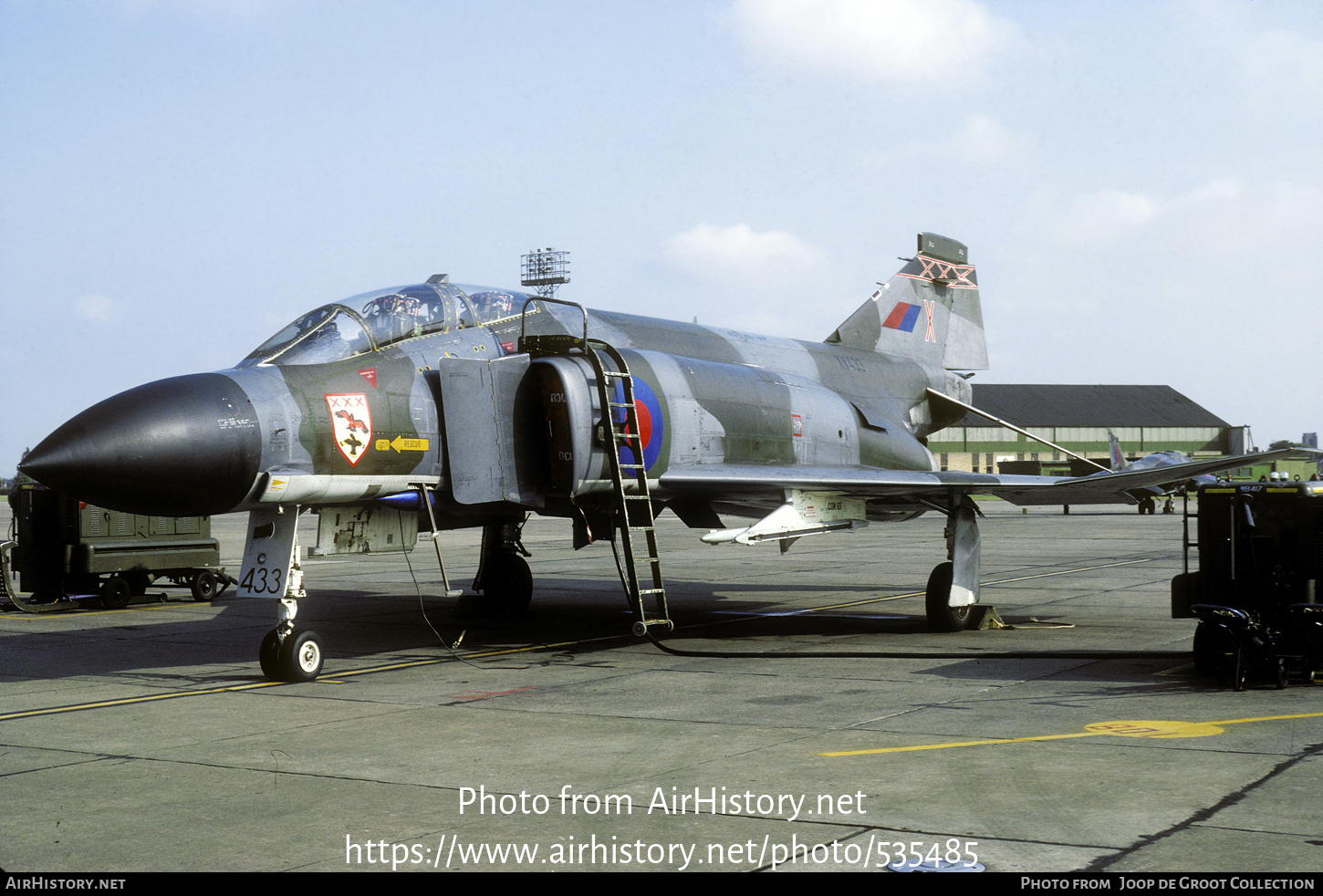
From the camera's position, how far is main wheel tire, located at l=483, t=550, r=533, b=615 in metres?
15.1

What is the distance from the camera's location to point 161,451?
8352 millimetres

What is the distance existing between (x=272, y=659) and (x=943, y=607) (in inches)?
284

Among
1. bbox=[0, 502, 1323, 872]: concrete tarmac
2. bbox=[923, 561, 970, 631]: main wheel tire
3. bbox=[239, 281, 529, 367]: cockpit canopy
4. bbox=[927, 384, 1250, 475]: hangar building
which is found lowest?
bbox=[0, 502, 1323, 872]: concrete tarmac

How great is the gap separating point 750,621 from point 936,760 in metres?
7.89

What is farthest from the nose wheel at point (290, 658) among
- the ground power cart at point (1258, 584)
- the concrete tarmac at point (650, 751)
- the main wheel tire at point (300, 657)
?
the ground power cart at point (1258, 584)

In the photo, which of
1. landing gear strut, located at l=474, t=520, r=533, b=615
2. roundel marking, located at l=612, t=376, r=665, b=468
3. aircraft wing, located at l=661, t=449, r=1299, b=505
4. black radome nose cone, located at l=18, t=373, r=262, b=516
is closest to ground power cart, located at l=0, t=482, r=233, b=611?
landing gear strut, located at l=474, t=520, r=533, b=615

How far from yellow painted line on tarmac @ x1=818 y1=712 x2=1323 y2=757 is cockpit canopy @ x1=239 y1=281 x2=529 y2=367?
571 centimetres

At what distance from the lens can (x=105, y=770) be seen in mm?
6566

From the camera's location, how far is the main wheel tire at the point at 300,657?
9547mm

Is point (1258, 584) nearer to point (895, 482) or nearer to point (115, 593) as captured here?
point (895, 482)

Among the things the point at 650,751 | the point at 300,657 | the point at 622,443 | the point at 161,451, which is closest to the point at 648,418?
the point at 622,443

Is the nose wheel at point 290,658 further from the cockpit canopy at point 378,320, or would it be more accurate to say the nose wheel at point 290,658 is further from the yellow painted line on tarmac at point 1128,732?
the yellow painted line on tarmac at point 1128,732

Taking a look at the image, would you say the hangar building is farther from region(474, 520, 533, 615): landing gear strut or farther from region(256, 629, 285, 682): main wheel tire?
region(256, 629, 285, 682): main wheel tire

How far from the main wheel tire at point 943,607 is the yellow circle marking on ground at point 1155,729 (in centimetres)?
550
